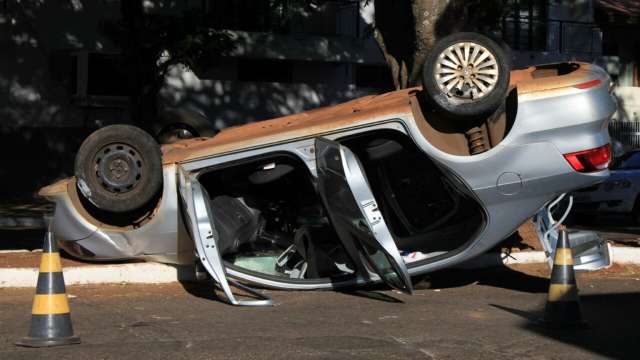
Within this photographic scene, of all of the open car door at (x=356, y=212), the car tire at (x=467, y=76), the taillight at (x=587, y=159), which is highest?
the car tire at (x=467, y=76)

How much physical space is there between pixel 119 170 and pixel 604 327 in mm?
4314

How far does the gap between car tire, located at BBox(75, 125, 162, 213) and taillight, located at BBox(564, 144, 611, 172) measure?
3507 mm

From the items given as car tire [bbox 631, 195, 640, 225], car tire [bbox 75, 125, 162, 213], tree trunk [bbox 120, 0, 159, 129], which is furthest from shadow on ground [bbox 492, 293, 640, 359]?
tree trunk [bbox 120, 0, 159, 129]

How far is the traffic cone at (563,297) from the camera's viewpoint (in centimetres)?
697

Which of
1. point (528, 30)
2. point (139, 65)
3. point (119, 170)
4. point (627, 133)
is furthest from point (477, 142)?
point (528, 30)

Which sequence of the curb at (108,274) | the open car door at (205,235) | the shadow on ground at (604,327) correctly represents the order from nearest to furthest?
1. the shadow on ground at (604,327)
2. the open car door at (205,235)
3. the curb at (108,274)

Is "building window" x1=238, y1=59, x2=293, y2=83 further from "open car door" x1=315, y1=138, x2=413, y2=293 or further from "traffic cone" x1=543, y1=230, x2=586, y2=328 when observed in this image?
"traffic cone" x1=543, y1=230, x2=586, y2=328

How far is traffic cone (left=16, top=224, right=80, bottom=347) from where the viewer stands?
6223 millimetres

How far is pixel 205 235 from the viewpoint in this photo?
26.1ft

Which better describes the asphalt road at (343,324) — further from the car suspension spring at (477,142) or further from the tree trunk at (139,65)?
the tree trunk at (139,65)

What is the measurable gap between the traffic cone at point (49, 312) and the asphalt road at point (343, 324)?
100 mm

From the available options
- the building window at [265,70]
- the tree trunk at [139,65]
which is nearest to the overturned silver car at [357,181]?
the tree trunk at [139,65]

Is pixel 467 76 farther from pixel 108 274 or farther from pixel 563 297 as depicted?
pixel 108 274

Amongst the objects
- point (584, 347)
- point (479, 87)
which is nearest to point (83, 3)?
point (479, 87)
